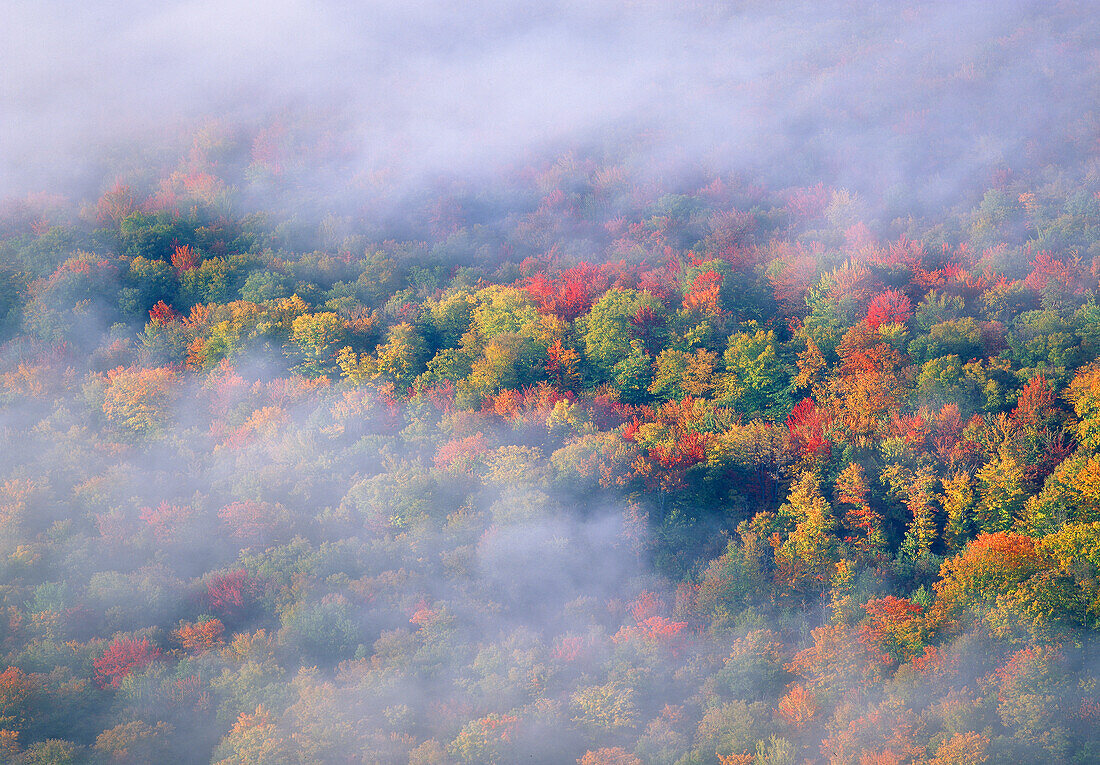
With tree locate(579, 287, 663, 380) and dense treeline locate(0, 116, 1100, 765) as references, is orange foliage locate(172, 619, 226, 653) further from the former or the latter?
tree locate(579, 287, 663, 380)

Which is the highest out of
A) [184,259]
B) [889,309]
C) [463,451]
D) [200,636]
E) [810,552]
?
[184,259]

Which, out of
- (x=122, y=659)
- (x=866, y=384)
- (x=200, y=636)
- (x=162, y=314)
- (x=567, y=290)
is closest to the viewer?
(x=122, y=659)

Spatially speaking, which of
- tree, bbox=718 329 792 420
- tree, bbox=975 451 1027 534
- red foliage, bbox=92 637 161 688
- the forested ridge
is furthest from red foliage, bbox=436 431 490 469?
tree, bbox=975 451 1027 534

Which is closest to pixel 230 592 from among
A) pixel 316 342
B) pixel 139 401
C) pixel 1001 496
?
pixel 139 401

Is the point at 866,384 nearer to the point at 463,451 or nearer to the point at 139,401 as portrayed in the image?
the point at 463,451

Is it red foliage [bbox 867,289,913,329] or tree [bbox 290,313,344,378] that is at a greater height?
tree [bbox 290,313,344,378]

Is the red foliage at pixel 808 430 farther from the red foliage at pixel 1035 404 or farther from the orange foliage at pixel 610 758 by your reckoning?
the orange foliage at pixel 610 758

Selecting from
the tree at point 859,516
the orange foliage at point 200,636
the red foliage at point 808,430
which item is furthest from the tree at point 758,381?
the orange foliage at point 200,636
